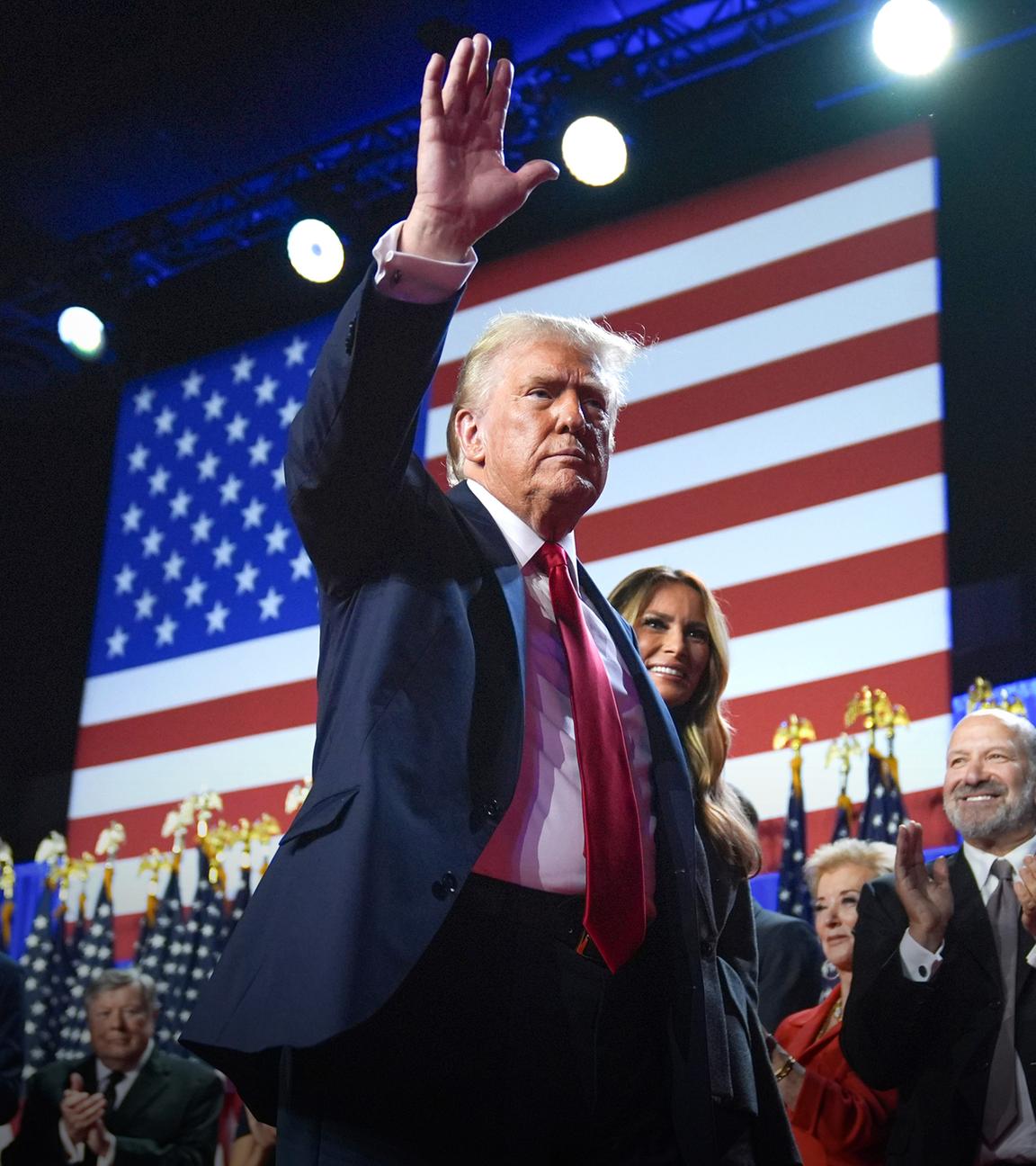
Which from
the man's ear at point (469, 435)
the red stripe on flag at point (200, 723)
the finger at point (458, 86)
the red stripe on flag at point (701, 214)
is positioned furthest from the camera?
the red stripe on flag at point (200, 723)

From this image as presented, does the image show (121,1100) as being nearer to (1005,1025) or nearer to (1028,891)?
(1005,1025)

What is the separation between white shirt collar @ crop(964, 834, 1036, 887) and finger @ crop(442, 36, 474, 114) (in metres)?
2.18

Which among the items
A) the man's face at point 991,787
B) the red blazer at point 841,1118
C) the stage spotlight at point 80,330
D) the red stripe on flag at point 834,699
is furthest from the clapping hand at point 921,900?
the stage spotlight at point 80,330

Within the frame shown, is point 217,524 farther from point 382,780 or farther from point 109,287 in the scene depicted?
point 382,780

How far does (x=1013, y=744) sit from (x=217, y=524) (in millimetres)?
4246

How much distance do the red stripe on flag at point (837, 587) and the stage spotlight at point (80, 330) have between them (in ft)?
10.7

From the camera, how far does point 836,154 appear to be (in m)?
5.24

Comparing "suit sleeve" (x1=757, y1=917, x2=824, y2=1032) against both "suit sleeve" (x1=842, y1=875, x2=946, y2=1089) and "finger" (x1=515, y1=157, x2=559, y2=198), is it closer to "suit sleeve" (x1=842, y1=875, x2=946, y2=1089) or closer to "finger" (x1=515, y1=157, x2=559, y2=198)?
"suit sleeve" (x1=842, y1=875, x2=946, y2=1089)

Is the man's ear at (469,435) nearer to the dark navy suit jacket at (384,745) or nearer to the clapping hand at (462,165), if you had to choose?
the dark navy suit jacket at (384,745)

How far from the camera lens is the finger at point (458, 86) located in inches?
59.6

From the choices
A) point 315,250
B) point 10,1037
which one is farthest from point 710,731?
point 315,250

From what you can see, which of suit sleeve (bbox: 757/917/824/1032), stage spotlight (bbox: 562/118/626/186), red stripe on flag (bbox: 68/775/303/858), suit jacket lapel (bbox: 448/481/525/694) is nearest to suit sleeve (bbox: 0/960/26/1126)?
red stripe on flag (bbox: 68/775/303/858)

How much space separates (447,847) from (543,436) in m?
0.61

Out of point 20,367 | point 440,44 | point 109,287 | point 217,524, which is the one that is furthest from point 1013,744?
point 20,367
